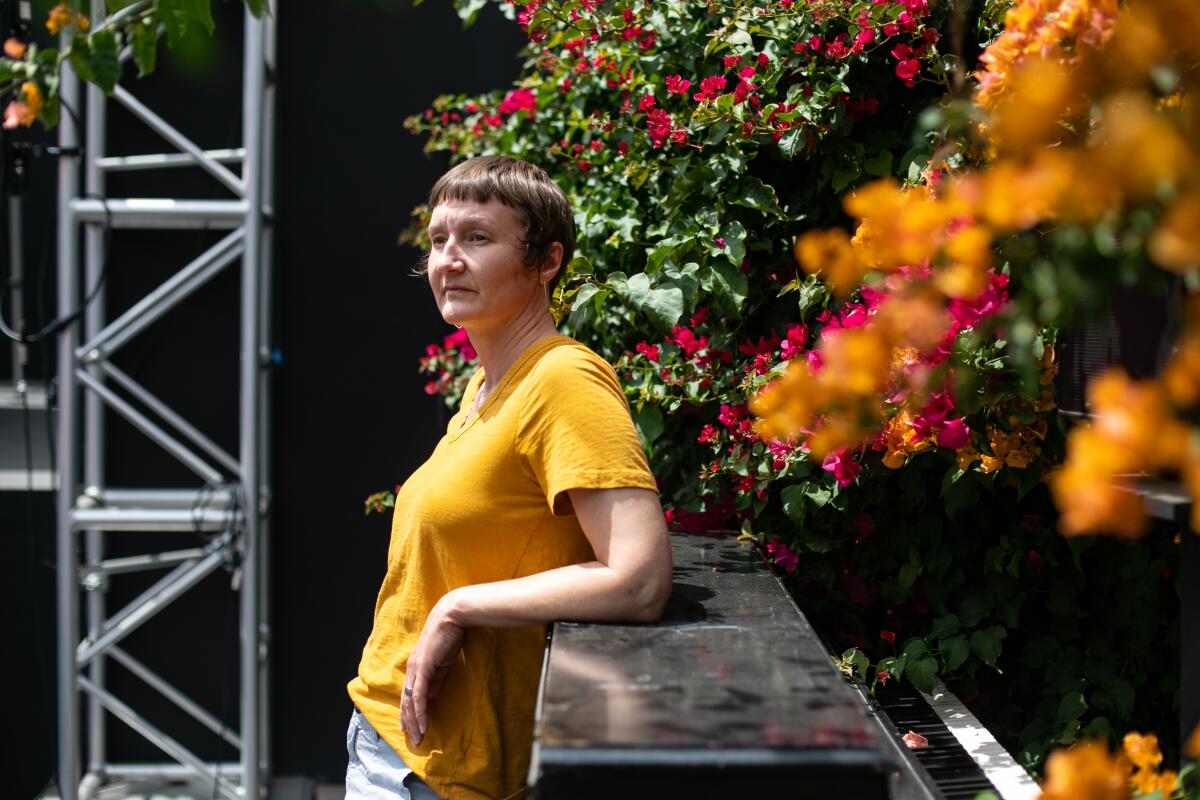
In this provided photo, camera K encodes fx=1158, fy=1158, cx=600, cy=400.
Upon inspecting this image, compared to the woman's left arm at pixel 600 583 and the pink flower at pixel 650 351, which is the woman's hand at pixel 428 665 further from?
the pink flower at pixel 650 351

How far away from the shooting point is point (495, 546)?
138 centimetres

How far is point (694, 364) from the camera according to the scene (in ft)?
6.98

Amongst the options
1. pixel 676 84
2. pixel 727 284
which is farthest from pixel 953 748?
pixel 676 84

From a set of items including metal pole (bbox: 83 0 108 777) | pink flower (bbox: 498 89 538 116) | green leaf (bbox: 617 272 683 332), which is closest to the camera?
green leaf (bbox: 617 272 683 332)

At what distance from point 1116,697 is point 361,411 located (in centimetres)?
275

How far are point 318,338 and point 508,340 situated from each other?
260 cm

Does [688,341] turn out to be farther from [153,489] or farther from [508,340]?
[153,489]

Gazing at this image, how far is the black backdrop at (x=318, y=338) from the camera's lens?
396 cm

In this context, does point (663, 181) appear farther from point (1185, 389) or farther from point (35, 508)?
point (35, 508)

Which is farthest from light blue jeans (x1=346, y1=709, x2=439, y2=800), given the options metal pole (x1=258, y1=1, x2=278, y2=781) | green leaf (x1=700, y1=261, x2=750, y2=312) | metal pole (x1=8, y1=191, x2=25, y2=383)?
metal pole (x1=8, y1=191, x2=25, y2=383)

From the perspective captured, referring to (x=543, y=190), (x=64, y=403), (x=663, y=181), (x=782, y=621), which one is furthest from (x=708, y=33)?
(x=64, y=403)

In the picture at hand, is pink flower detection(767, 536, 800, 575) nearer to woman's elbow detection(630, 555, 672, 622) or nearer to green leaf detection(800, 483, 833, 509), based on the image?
green leaf detection(800, 483, 833, 509)

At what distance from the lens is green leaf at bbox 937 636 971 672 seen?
1846 millimetres

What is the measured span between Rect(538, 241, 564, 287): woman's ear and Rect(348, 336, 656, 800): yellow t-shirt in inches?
5.8
